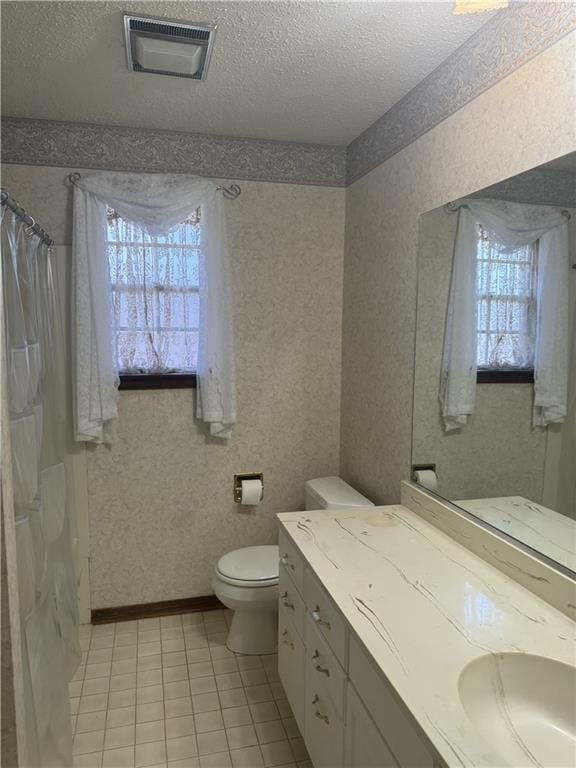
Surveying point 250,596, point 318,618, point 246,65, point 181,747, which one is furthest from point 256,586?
point 246,65

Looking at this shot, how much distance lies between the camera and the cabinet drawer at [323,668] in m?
1.39

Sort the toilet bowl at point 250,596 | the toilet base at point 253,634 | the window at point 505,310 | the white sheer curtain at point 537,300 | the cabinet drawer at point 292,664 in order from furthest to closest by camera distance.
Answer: the toilet base at point 253,634 < the toilet bowl at point 250,596 < the cabinet drawer at point 292,664 < the window at point 505,310 < the white sheer curtain at point 537,300

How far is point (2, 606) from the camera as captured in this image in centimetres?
116

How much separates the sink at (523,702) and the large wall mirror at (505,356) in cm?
29

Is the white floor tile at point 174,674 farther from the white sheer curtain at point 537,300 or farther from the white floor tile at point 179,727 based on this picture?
the white sheer curtain at point 537,300

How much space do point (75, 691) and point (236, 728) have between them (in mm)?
765

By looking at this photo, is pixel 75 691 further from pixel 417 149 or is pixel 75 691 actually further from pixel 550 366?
pixel 417 149

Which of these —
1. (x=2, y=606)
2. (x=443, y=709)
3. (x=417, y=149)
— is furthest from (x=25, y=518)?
(x=417, y=149)

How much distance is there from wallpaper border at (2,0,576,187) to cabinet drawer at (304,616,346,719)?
5.90 ft

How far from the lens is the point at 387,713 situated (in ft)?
3.60

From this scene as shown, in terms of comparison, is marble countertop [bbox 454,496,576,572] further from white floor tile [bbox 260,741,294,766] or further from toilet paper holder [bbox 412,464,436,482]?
white floor tile [bbox 260,741,294,766]

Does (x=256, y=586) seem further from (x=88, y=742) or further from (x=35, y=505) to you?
(x=35, y=505)

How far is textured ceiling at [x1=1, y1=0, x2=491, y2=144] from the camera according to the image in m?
1.56

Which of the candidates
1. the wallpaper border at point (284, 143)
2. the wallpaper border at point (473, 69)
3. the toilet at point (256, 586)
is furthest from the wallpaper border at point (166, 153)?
the toilet at point (256, 586)
